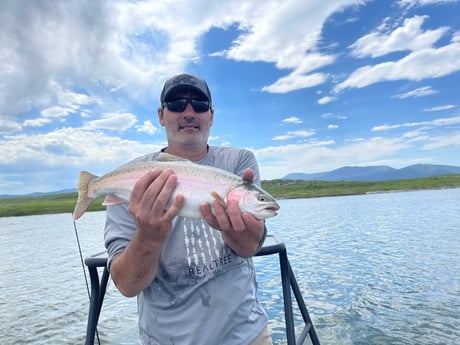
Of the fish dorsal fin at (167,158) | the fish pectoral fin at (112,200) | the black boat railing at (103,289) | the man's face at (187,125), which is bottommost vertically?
the black boat railing at (103,289)

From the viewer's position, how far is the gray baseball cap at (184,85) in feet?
13.5

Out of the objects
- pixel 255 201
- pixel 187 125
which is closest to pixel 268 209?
pixel 255 201

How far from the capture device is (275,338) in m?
10.2

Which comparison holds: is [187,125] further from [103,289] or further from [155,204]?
[103,289]

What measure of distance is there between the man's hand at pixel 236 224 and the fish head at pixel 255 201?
0.07 m

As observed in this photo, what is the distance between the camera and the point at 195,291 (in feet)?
10.9

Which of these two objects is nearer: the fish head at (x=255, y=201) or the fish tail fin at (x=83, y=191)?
the fish head at (x=255, y=201)

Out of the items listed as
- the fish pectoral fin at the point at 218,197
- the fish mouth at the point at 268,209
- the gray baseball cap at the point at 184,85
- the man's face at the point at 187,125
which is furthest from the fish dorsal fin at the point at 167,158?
the fish mouth at the point at 268,209

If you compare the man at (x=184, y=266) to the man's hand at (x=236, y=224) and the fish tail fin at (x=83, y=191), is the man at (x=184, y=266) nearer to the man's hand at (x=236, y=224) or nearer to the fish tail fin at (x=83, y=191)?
the man's hand at (x=236, y=224)

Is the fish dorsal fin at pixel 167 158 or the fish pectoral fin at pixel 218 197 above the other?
the fish dorsal fin at pixel 167 158

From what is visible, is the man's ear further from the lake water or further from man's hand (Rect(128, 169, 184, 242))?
the lake water

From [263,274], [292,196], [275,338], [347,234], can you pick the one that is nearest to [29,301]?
[263,274]

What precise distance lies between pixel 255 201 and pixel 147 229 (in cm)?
104

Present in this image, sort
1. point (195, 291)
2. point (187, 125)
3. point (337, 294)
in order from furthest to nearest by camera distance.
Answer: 1. point (337, 294)
2. point (187, 125)
3. point (195, 291)
